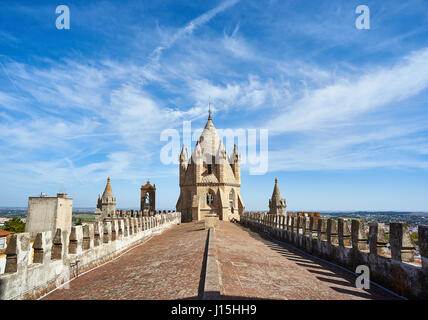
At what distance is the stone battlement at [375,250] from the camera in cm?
681

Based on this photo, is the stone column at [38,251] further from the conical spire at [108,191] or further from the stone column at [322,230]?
the conical spire at [108,191]

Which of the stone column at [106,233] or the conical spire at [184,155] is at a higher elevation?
the conical spire at [184,155]

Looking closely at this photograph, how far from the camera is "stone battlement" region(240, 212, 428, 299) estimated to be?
6.81 m

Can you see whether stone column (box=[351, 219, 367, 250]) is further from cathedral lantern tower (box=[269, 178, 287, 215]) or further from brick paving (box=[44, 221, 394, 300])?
cathedral lantern tower (box=[269, 178, 287, 215])

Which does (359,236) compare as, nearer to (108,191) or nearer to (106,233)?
(106,233)

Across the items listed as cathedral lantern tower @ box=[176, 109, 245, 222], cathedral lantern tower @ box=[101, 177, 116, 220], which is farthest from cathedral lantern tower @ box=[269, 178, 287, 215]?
cathedral lantern tower @ box=[101, 177, 116, 220]

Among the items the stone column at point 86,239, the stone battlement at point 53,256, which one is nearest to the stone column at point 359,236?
the stone battlement at point 53,256

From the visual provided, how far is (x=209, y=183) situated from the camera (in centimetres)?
4903

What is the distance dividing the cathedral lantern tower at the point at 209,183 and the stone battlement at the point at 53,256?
3309 cm

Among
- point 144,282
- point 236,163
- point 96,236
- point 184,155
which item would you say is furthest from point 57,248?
point 236,163

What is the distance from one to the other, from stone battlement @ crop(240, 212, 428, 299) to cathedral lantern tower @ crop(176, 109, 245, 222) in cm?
3280

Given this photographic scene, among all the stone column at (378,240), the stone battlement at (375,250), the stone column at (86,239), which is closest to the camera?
the stone battlement at (375,250)

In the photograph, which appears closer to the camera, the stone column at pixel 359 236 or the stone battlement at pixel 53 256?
the stone battlement at pixel 53 256

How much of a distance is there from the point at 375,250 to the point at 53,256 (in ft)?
29.9
